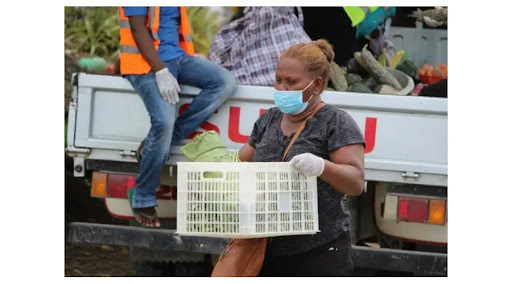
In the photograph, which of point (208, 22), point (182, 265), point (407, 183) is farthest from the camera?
point (208, 22)

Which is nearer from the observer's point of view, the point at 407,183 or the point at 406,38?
the point at 407,183

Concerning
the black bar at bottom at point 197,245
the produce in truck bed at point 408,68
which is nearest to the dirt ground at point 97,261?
the black bar at bottom at point 197,245

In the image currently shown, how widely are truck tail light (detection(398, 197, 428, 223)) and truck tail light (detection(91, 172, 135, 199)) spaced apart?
155cm

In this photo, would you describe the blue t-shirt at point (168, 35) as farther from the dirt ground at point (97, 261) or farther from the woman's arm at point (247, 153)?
the dirt ground at point (97, 261)

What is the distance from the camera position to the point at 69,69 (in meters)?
8.95

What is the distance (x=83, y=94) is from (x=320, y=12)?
6.14ft

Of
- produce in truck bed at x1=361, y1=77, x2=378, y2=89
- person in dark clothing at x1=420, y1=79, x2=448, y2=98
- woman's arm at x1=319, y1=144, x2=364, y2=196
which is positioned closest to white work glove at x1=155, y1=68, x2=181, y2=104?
produce in truck bed at x1=361, y1=77, x2=378, y2=89

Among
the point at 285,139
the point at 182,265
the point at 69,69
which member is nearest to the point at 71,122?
the point at 182,265

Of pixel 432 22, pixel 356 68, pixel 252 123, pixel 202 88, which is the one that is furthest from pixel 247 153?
pixel 432 22

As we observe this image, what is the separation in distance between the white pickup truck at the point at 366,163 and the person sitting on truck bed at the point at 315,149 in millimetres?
1376

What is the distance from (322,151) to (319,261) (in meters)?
0.44

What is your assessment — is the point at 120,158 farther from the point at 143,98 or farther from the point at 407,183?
the point at 407,183

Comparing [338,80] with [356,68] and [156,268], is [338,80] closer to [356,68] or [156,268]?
[356,68]

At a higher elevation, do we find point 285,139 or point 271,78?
point 271,78
